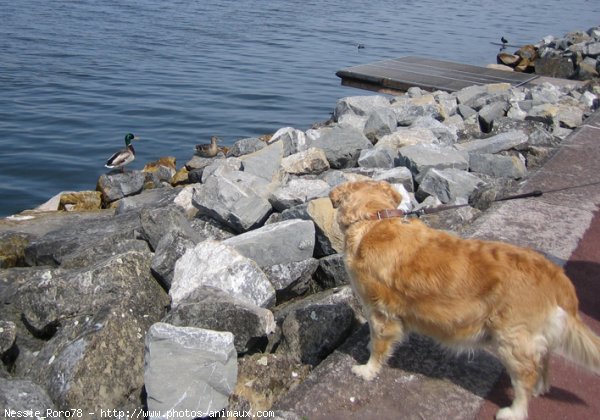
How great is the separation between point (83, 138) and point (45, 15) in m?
14.0

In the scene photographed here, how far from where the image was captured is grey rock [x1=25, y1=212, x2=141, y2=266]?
20.8 feet

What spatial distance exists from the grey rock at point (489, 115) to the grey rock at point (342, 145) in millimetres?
2829

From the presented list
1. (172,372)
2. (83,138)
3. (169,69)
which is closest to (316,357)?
(172,372)

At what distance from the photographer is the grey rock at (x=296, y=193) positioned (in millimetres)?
6113

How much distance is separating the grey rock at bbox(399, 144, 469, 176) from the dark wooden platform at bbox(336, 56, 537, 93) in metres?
9.18

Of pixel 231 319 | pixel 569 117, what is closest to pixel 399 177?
pixel 231 319

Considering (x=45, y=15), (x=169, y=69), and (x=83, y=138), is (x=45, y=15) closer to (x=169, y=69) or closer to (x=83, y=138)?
(x=169, y=69)

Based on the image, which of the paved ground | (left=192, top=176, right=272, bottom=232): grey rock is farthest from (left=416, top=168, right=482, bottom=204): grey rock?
the paved ground

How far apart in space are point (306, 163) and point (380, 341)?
177 inches

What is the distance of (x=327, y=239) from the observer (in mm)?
5184

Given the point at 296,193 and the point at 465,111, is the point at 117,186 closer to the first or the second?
the point at 296,193

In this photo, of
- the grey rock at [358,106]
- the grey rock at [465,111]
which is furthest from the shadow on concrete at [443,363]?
the grey rock at [465,111]

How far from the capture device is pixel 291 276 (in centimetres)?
485

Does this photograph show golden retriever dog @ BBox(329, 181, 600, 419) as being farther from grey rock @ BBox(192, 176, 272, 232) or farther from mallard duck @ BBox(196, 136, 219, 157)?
mallard duck @ BBox(196, 136, 219, 157)
